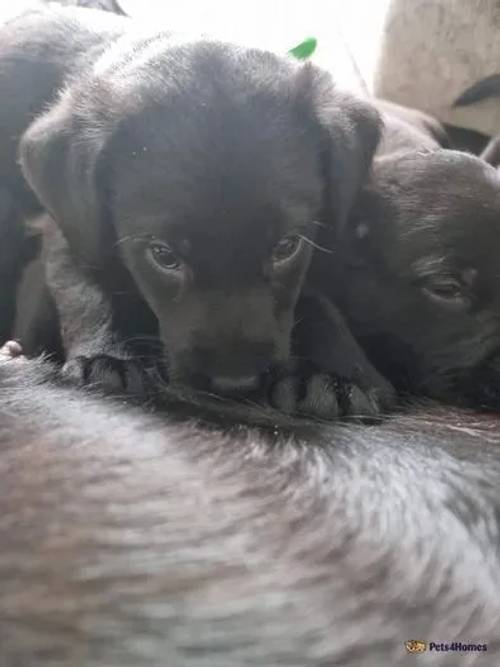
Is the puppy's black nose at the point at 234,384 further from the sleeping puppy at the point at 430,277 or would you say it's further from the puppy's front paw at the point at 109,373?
the sleeping puppy at the point at 430,277

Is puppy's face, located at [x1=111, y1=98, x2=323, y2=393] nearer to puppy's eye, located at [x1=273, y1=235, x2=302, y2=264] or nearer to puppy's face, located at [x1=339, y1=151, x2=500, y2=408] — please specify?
puppy's eye, located at [x1=273, y1=235, x2=302, y2=264]

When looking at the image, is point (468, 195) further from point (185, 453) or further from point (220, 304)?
point (185, 453)

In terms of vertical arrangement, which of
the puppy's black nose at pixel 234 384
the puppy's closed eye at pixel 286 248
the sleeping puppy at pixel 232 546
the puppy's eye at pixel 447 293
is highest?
the puppy's closed eye at pixel 286 248

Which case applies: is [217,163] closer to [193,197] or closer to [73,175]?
[193,197]

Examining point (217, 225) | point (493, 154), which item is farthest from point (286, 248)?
point (493, 154)

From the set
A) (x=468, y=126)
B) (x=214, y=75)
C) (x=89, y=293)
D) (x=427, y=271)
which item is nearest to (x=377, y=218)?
(x=427, y=271)

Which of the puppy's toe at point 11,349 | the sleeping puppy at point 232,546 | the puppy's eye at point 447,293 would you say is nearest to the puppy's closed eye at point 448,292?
the puppy's eye at point 447,293
